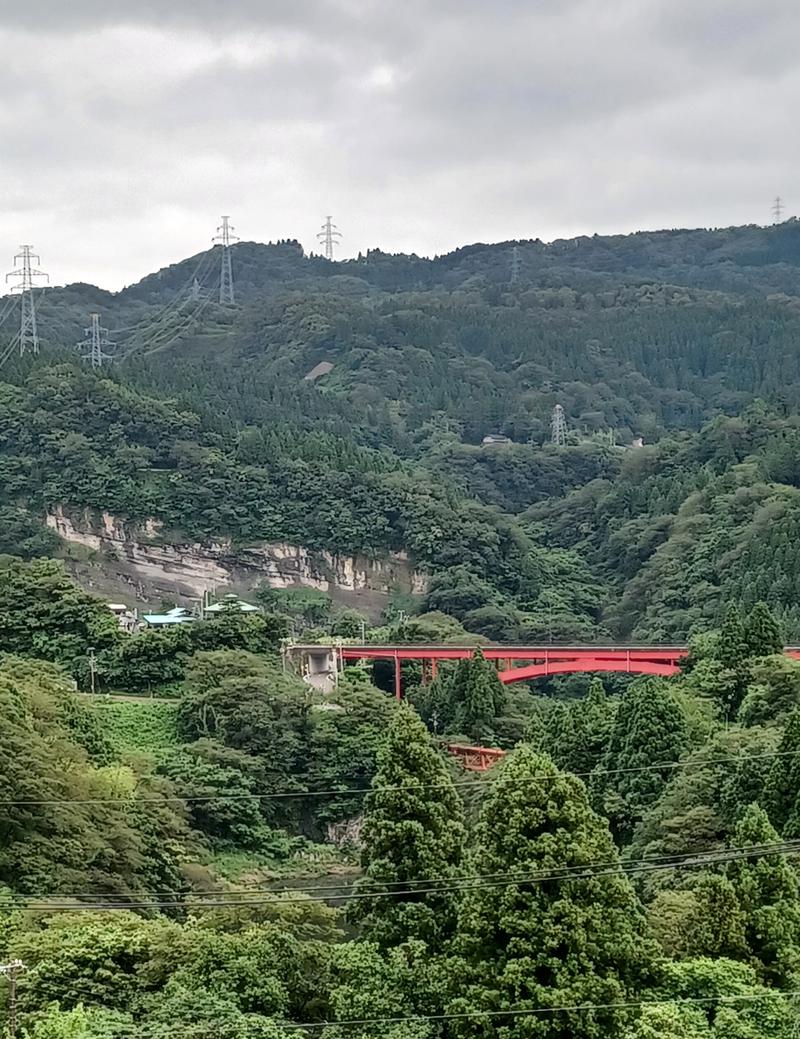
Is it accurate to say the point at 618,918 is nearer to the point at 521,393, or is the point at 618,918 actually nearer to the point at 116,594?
the point at 116,594

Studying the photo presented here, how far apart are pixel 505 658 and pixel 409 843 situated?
1221 inches

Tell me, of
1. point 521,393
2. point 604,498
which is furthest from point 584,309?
point 604,498

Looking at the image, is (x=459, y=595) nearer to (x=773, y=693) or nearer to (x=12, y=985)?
(x=773, y=693)

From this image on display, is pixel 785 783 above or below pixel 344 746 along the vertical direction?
above

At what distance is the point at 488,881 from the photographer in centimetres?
2241

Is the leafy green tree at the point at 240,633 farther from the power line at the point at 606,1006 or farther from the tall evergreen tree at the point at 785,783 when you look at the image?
the power line at the point at 606,1006

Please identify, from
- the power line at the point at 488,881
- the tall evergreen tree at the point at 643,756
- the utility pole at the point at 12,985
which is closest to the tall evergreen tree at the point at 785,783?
the power line at the point at 488,881

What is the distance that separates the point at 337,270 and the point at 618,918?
179m

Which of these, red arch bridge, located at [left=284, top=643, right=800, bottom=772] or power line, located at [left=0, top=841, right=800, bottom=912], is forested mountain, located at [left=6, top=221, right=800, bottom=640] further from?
power line, located at [left=0, top=841, right=800, bottom=912]

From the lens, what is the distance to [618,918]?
862 inches

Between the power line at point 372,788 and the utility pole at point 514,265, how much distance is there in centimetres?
13491

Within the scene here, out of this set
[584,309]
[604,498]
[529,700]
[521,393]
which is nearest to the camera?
[529,700]

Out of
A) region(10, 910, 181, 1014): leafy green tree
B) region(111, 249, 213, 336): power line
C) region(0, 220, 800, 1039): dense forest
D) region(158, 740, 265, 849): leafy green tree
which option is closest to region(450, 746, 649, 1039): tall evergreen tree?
region(0, 220, 800, 1039): dense forest

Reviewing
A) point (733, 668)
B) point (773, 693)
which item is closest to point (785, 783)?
point (773, 693)
